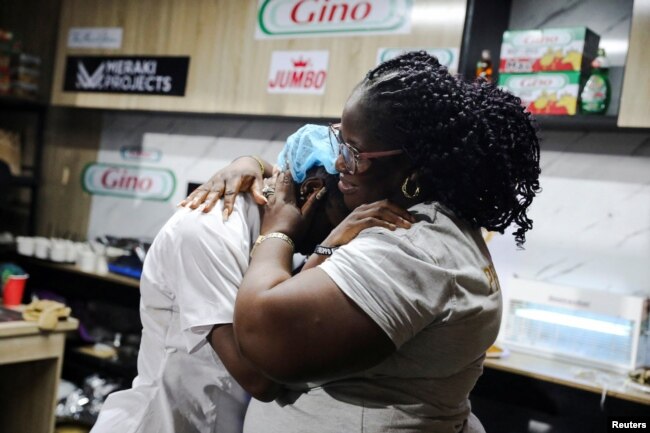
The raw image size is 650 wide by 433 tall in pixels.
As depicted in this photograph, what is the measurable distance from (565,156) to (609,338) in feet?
2.49

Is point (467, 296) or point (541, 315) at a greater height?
point (467, 296)

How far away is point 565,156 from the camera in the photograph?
2664 millimetres

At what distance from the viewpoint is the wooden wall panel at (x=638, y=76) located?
2244mm

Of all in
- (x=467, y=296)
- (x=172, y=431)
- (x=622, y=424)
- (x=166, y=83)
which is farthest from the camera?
(x=166, y=83)

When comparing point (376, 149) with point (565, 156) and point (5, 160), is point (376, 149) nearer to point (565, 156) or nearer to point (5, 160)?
point (565, 156)

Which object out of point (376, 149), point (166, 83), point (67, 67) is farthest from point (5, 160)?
point (376, 149)

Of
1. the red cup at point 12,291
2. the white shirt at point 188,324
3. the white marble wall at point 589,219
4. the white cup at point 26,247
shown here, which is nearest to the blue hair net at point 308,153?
the white shirt at point 188,324

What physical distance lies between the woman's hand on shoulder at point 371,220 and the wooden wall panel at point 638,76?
62.8 inches

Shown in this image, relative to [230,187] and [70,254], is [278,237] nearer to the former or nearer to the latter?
[230,187]

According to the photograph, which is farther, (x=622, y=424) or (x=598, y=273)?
(x=598, y=273)

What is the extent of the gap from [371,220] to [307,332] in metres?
0.22

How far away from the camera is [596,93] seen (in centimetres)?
240

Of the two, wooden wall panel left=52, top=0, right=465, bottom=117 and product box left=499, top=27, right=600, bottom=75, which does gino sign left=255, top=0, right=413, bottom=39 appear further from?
product box left=499, top=27, right=600, bottom=75

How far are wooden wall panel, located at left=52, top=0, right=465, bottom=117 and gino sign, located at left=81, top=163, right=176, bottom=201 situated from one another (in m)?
0.48
